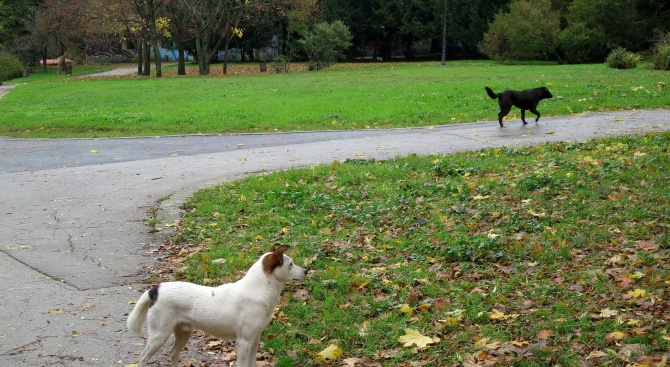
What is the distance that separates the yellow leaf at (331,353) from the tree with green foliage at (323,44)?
43741 millimetres

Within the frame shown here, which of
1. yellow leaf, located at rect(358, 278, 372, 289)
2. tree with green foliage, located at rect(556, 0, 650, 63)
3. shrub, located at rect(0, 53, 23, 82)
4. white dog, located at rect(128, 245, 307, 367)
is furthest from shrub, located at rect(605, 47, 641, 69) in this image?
shrub, located at rect(0, 53, 23, 82)

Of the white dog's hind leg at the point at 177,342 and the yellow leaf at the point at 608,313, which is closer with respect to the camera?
the white dog's hind leg at the point at 177,342

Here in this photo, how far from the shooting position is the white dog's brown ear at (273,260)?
5473mm

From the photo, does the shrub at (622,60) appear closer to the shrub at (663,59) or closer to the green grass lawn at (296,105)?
the shrub at (663,59)

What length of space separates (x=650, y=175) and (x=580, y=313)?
4521 millimetres

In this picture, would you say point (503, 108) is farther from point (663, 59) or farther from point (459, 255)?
point (663, 59)

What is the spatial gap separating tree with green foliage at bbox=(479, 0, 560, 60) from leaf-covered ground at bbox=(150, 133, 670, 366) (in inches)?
1515

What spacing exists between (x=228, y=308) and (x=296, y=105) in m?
19.1

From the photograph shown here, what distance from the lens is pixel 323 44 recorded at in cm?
4894

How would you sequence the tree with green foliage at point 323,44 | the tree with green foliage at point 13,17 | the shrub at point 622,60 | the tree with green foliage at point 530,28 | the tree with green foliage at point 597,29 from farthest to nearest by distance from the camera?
the tree with green foliage at point 13,17
the tree with green foliage at point 530,28
the tree with green foliage at point 323,44
the tree with green foliage at point 597,29
the shrub at point 622,60

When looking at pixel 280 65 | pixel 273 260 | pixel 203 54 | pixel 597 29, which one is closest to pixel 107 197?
pixel 273 260

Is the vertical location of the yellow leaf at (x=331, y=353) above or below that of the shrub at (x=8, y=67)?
below

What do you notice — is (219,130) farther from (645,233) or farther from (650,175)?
(645,233)

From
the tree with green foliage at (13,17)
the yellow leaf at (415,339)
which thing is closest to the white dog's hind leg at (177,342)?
the yellow leaf at (415,339)
